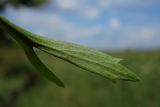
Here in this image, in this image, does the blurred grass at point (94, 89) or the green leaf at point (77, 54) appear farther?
the blurred grass at point (94, 89)

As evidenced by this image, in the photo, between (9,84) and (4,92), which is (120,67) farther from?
(9,84)

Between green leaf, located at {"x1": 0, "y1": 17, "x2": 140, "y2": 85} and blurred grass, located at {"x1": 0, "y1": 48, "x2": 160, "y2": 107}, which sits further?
blurred grass, located at {"x1": 0, "y1": 48, "x2": 160, "y2": 107}

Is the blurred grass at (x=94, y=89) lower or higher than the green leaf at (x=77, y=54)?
lower

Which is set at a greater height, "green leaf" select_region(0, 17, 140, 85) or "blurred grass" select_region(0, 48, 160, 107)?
"green leaf" select_region(0, 17, 140, 85)

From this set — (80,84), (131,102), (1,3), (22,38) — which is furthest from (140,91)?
(1,3)
